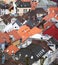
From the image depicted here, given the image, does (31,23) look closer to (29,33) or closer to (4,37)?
(29,33)

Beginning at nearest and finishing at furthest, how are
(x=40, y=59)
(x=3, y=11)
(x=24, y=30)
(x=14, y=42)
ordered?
(x=40, y=59) < (x=14, y=42) < (x=24, y=30) < (x=3, y=11)

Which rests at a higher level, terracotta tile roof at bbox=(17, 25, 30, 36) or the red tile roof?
the red tile roof

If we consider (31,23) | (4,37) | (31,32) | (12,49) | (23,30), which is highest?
(12,49)

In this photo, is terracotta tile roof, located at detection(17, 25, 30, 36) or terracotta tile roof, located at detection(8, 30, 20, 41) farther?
terracotta tile roof, located at detection(17, 25, 30, 36)

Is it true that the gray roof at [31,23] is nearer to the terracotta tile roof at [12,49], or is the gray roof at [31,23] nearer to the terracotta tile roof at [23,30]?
the terracotta tile roof at [23,30]

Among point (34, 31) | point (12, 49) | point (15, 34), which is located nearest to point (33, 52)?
point (12, 49)

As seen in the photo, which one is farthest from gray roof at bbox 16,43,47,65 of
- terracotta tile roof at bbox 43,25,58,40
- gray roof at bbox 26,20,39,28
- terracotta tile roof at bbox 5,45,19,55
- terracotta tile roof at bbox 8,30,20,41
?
gray roof at bbox 26,20,39,28

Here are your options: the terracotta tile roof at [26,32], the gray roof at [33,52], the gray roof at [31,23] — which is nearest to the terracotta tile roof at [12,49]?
the gray roof at [33,52]

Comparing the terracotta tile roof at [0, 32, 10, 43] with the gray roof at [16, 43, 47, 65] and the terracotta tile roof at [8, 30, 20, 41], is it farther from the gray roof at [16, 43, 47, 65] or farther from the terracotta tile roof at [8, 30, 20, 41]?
the gray roof at [16, 43, 47, 65]

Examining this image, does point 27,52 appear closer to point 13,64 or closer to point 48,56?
point 48,56

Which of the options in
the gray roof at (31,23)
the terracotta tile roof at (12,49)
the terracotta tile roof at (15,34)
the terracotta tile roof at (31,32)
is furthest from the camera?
the gray roof at (31,23)

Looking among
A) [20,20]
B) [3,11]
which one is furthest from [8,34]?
[3,11]
